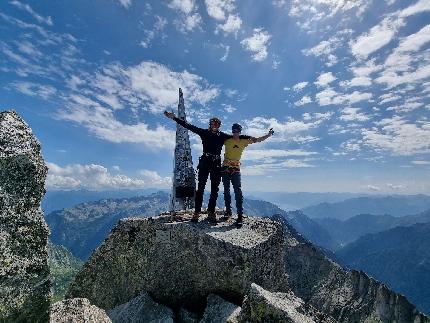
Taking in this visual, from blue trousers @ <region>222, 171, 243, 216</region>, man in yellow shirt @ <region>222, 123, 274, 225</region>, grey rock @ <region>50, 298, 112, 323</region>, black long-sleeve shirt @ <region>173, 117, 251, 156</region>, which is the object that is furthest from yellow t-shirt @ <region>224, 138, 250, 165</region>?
grey rock @ <region>50, 298, 112, 323</region>

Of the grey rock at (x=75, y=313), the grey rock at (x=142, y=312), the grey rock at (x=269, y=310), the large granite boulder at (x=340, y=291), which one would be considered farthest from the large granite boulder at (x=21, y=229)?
the large granite boulder at (x=340, y=291)

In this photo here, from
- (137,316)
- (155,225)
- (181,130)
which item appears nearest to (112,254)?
(155,225)

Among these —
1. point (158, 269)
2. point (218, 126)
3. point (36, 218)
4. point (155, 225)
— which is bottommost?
point (158, 269)

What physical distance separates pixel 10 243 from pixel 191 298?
9.79 meters

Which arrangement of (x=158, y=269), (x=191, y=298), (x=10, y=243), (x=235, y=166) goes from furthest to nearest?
(x=235, y=166) → (x=158, y=269) → (x=191, y=298) → (x=10, y=243)

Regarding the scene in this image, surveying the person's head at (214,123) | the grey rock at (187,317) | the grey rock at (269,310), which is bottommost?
the grey rock at (187,317)

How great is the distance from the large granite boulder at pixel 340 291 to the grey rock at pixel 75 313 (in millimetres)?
99948

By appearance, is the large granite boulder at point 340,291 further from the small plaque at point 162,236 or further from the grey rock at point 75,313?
the grey rock at point 75,313

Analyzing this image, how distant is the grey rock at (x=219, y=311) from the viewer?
12.4m

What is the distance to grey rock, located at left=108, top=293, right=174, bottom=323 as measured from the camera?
13896 millimetres

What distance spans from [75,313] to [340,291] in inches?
5183

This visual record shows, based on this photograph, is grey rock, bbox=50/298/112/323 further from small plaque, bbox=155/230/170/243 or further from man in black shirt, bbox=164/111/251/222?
man in black shirt, bbox=164/111/251/222

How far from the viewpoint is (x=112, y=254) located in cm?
1828

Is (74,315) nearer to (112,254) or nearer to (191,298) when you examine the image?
(191,298)
